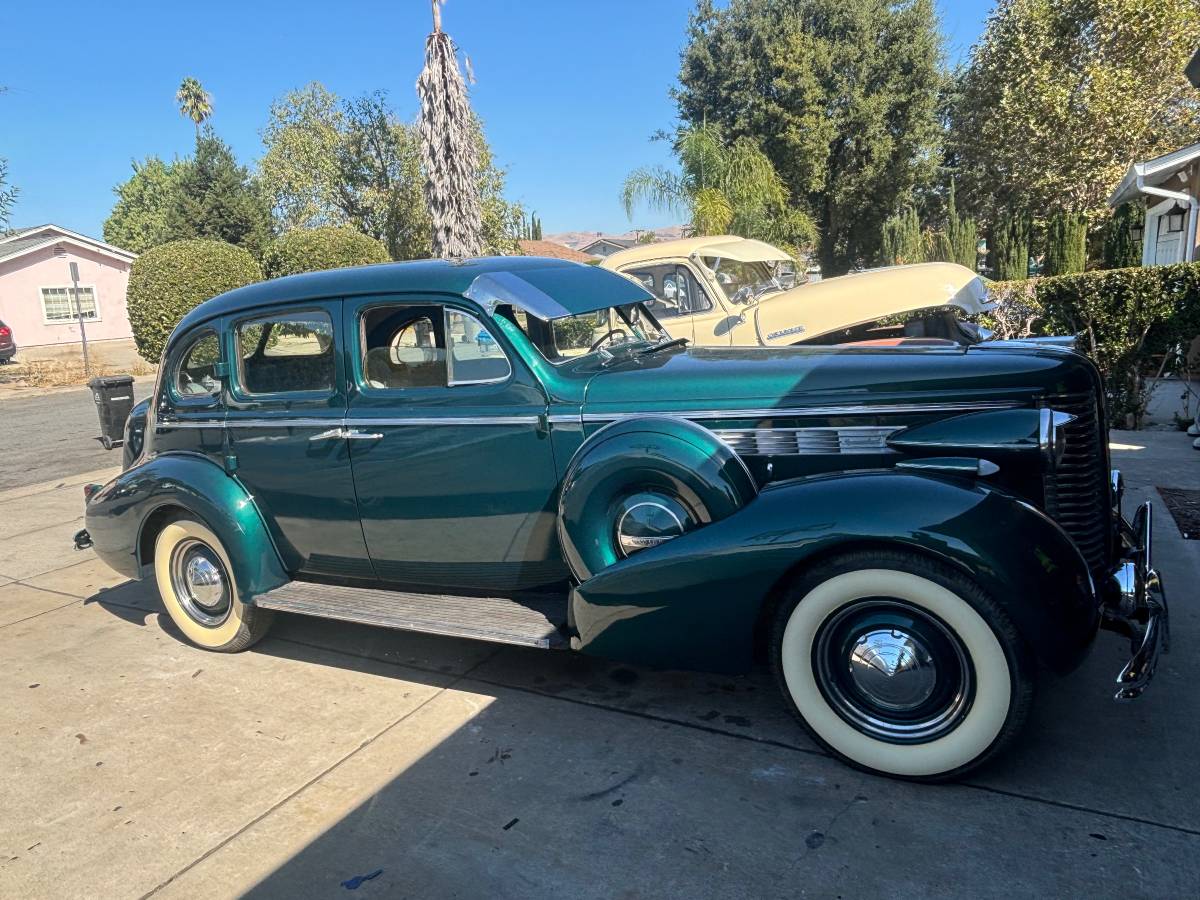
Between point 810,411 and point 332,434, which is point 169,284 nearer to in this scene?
point 332,434

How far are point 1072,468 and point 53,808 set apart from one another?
3.92 meters

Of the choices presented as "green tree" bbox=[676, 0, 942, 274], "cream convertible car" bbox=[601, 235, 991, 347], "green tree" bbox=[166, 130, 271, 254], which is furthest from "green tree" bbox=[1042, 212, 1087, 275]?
"green tree" bbox=[166, 130, 271, 254]

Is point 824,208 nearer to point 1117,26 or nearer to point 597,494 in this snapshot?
point 1117,26

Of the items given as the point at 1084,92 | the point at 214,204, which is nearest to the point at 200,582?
the point at 1084,92

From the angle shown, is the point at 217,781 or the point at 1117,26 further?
the point at 1117,26

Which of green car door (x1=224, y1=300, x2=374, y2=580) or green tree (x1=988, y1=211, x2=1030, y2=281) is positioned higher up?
green tree (x1=988, y1=211, x2=1030, y2=281)

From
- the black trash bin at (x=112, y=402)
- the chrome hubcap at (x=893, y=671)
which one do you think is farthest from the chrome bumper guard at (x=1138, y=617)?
the black trash bin at (x=112, y=402)

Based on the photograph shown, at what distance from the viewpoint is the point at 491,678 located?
12.9 feet

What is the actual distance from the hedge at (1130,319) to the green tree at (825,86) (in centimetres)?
2029

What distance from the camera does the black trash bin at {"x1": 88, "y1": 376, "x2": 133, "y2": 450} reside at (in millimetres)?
9766

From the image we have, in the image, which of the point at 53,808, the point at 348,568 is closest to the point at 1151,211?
the point at 348,568

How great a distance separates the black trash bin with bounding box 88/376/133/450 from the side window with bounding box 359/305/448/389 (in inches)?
280

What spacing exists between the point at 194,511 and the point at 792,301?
5.05 m

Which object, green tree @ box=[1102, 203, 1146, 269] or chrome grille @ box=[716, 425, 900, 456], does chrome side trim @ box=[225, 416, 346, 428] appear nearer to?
chrome grille @ box=[716, 425, 900, 456]
